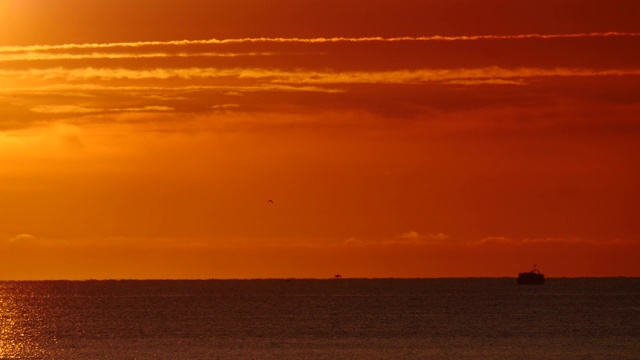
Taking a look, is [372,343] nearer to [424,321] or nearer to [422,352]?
[422,352]

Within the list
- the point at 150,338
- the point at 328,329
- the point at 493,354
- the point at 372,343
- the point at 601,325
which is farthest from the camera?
the point at 601,325

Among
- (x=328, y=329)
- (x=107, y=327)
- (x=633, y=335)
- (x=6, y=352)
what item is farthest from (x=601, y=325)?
(x=6, y=352)

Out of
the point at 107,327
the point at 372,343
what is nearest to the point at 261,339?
the point at 372,343

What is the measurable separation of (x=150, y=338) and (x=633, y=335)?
56647mm

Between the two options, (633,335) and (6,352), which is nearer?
(6,352)

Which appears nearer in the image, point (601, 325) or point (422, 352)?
point (422, 352)

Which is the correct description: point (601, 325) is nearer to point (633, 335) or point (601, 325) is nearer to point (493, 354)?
point (633, 335)

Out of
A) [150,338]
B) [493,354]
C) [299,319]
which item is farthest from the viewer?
[299,319]

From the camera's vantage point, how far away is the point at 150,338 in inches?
5832

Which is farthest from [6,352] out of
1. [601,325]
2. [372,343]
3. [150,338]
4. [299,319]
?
[601,325]

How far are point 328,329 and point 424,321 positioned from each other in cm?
2412

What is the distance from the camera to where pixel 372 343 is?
135m

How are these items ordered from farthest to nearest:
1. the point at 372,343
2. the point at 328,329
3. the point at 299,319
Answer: the point at 299,319 < the point at 328,329 < the point at 372,343

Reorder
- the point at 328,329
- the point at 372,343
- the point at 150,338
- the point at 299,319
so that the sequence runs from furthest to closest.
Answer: the point at 299,319
the point at 328,329
the point at 150,338
the point at 372,343
